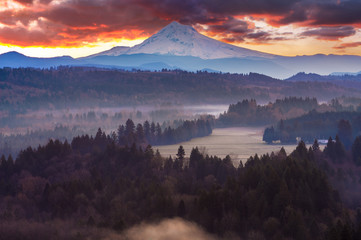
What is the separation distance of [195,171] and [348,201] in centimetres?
4280

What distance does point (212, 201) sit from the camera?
8631 centimetres

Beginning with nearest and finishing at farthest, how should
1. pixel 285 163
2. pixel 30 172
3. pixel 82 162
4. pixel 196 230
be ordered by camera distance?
pixel 196 230, pixel 285 163, pixel 30 172, pixel 82 162

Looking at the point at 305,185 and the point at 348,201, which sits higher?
the point at 305,185

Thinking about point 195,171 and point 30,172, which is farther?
point 30,172

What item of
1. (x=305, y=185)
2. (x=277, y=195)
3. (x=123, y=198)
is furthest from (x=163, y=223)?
(x=305, y=185)

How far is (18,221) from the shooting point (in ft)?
308

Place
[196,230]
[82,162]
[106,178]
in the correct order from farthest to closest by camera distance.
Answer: [82,162], [106,178], [196,230]

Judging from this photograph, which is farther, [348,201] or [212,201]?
[348,201]

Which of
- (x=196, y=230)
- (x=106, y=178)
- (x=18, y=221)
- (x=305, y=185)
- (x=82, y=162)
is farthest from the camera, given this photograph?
(x=82, y=162)

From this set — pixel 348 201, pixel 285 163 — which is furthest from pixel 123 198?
pixel 348 201

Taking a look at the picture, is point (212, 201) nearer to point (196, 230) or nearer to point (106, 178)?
point (196, 230)

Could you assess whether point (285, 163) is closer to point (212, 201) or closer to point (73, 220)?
point (212, 201)

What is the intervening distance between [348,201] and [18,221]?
82.4 m

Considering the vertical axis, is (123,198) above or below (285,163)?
below
